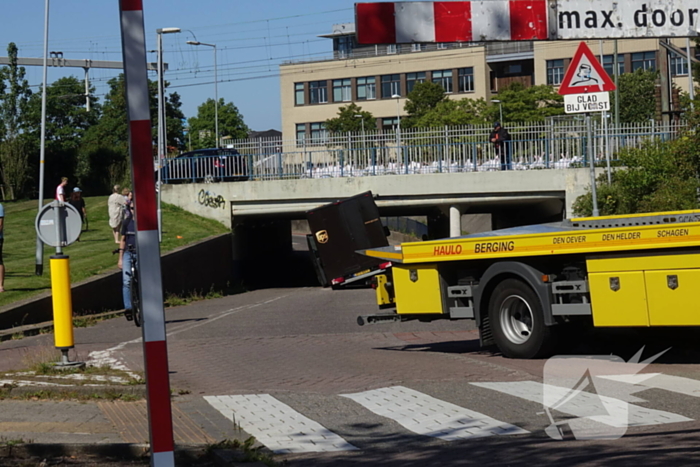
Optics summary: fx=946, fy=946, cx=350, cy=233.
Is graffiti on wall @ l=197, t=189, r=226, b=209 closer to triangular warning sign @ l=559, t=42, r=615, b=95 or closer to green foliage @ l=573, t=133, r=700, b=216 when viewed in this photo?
green foliage @ l=573, t=133, r=700, b=216

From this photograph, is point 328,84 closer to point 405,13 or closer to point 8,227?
point 8,227

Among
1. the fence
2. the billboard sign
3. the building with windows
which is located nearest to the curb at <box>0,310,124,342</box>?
the billboard sign

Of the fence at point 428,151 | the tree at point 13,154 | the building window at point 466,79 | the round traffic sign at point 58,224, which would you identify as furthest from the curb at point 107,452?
the building window at point 466,79

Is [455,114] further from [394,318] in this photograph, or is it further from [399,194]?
[394,318]

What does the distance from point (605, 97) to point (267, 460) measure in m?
7.76

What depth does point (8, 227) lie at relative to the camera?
30203 millimetres

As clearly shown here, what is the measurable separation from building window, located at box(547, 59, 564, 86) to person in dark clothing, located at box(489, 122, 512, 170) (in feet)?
156

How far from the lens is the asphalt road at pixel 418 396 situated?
6.27 m

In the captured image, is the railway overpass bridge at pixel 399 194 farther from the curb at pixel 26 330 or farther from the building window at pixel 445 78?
the building window at pixel 445 78

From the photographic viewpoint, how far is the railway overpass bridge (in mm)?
28141

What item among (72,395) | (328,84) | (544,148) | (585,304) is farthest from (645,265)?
(328,84)

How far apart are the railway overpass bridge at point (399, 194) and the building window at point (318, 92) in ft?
173

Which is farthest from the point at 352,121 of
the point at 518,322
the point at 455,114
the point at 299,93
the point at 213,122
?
the point at 518,322

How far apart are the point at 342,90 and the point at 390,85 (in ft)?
16.4
